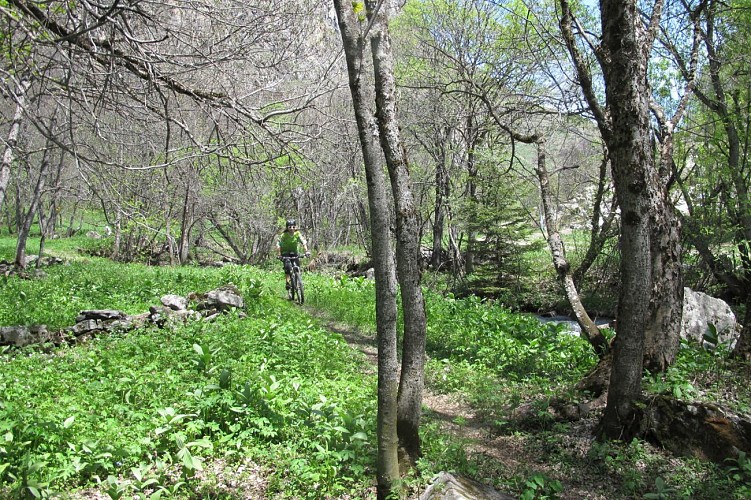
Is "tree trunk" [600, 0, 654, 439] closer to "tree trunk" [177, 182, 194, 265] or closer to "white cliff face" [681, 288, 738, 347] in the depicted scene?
"white cliff face" [681, 288, 738, 347]

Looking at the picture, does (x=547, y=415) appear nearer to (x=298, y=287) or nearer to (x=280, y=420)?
(x=280, y=420)

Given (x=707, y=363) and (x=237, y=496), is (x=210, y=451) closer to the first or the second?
(x=237, y=496)

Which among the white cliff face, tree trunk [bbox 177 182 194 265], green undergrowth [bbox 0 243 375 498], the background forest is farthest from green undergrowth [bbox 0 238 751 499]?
tree trunk [bbox 177 182 194 265]

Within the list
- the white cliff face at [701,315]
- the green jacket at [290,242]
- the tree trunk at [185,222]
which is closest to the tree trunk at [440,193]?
the green jacket at [290,242]

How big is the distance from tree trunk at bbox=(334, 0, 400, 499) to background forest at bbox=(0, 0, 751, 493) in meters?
0.06

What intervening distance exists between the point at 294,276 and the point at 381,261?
9.00 m

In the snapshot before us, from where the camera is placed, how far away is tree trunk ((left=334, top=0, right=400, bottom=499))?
3.64 m

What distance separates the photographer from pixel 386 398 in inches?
149

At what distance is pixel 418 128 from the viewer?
17281mm

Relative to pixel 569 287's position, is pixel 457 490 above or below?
below

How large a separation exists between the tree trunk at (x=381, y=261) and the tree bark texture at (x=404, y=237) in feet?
1.03

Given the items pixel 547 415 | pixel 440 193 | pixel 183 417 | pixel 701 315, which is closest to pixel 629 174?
pixel 547 415

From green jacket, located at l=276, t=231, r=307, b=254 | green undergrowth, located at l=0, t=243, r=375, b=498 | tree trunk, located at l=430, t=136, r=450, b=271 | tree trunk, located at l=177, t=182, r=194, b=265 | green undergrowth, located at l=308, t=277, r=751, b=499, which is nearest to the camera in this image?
green undergrowth, located at l=0, t=243, r=375, b=498

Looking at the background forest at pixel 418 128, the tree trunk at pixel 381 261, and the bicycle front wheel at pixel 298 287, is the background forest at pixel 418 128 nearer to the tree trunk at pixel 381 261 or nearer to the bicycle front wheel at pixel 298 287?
the tree trunk at pixel 381 261
